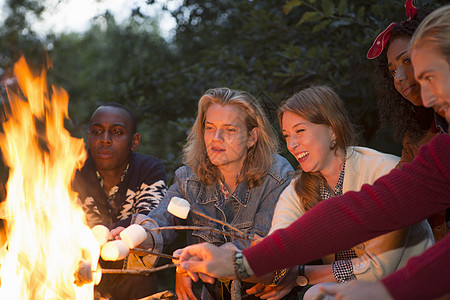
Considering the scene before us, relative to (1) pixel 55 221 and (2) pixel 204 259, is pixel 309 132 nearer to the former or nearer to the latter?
(2) pixel 204 259

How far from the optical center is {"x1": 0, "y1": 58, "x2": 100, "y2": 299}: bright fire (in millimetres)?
2615

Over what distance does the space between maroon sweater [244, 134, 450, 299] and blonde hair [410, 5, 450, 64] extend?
361mm

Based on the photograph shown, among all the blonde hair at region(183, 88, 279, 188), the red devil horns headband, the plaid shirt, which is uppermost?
the red devil horns headband

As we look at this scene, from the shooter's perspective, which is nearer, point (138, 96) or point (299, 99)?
point (299, 99)

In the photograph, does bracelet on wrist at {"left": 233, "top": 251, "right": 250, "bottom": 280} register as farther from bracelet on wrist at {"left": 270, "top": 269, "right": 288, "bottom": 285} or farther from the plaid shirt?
the plaid shirt

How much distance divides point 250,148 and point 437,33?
184 cm

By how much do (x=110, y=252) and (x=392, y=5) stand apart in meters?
3.33

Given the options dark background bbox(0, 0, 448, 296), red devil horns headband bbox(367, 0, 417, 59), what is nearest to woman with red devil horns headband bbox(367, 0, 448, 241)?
red devil horns headband bbox(367, 0, 417, 59)

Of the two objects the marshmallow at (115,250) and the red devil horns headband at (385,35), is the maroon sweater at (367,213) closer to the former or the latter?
the marshmallow at (115,250)

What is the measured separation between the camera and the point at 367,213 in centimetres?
195

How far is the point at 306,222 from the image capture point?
6.61 feet

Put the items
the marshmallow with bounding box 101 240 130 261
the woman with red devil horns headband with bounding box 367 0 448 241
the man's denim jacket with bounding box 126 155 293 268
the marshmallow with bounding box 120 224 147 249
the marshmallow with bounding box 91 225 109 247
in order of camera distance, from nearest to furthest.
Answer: the marshmallow with bounding box 101 240 130 261 → the marshmallow with bounding box 120 224 147 249 → the marshmallow with bounding box 91 225 109 247 → the woman with red devil horns headband with bounding box 367 0 448 241 → the man's denim jacket with bounding box 126 155 293 268

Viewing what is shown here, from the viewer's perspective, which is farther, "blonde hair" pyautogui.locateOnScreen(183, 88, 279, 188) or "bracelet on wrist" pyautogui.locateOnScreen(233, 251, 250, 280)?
"blonde hair" pyautogui.locateOnScreen(183, 88, 279, 188)

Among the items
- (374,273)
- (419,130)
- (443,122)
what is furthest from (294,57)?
(374,273)
